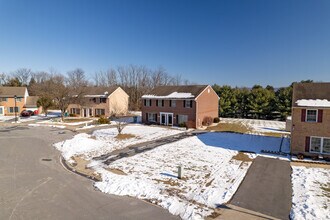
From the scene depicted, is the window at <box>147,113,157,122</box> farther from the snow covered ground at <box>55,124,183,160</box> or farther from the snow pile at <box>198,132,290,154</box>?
the snow pile at <box>198,132,290,154</box>

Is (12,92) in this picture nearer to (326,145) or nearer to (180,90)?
(180,90)

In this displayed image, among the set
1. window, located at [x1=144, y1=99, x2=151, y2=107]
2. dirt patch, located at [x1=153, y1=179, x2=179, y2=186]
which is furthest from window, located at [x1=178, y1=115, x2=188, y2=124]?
dirt patch, located at [x1=153, y1=179, x2=179, y2=186]

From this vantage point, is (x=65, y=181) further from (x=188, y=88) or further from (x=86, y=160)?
(x=188, y=88)

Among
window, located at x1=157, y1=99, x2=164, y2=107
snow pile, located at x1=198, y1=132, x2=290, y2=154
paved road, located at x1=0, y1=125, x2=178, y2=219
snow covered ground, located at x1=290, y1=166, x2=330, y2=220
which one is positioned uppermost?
window, located at x1=157, y1=99, x2=164, y2=107

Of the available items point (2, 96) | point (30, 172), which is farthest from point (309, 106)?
point (2, 96)

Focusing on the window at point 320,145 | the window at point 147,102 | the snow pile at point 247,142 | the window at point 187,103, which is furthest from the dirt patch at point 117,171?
the window at point 147,102
